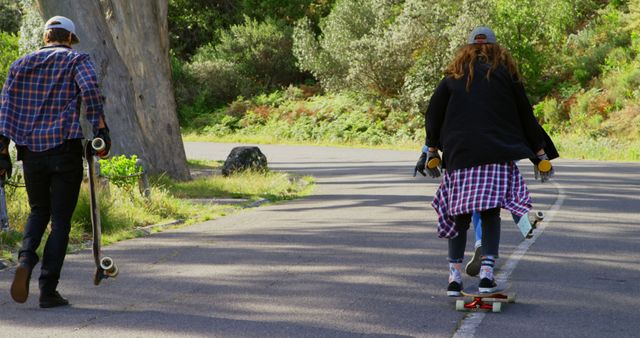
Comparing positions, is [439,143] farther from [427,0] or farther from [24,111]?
[427,0]

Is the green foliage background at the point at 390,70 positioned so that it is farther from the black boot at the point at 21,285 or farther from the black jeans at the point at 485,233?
the black boot at the point at 21,285

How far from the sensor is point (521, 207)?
7.02 m

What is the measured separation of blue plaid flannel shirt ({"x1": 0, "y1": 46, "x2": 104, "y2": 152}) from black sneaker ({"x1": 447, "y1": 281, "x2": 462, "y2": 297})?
269 cm

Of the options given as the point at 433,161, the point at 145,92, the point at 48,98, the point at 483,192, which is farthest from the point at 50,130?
the point at 145,92

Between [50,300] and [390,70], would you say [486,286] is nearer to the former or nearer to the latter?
[50,300]

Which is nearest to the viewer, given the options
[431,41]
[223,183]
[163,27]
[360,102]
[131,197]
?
[131,197]

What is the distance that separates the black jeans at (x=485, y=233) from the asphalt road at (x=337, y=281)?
376 millimetres

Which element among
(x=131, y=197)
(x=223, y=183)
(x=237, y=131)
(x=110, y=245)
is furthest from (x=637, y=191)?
(x=237, y=131)

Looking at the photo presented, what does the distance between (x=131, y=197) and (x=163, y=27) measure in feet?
23.3

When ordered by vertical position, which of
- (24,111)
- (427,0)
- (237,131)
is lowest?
(237,131)

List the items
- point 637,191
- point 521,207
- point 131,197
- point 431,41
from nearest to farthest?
point 521,207 < point 131,197 < point 637,191 < point 431,41

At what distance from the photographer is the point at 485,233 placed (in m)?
7.09

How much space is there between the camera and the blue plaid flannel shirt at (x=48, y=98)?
7.06 meters

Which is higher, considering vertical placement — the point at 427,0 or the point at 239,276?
the point at 427,0
